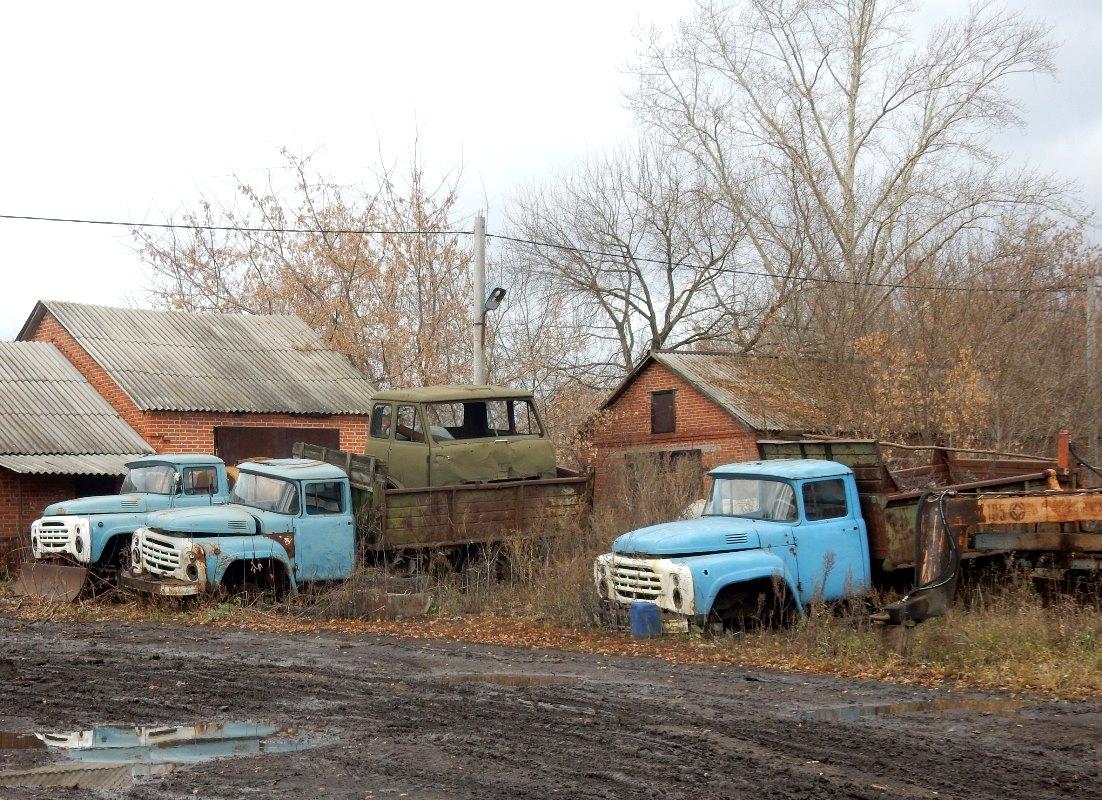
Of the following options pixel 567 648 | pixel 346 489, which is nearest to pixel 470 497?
pixel 346 489

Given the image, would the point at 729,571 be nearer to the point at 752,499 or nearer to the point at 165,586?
the point at 752,499

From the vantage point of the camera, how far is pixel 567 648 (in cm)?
1182

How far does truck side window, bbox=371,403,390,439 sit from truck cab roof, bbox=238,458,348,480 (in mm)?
1892

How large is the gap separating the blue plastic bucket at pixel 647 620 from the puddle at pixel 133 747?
16.0 feet

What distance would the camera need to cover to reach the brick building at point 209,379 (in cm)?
2372

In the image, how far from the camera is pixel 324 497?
51.6 feet

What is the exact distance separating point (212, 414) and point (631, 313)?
19229 mm

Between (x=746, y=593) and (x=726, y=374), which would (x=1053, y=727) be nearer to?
(x=746, y=593)

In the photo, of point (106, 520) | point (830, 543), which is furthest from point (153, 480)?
point (830, 543)

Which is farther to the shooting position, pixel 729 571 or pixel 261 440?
pixel 261 440

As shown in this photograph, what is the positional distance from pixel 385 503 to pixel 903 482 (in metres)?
6.53

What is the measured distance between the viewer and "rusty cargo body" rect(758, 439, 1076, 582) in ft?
41.6

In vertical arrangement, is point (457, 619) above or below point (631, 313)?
below

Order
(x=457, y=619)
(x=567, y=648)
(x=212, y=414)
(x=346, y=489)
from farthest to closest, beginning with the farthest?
(x=212, y=414) → (x=346, y=489) → (x=457, y=619) → (x=567, y=648)
